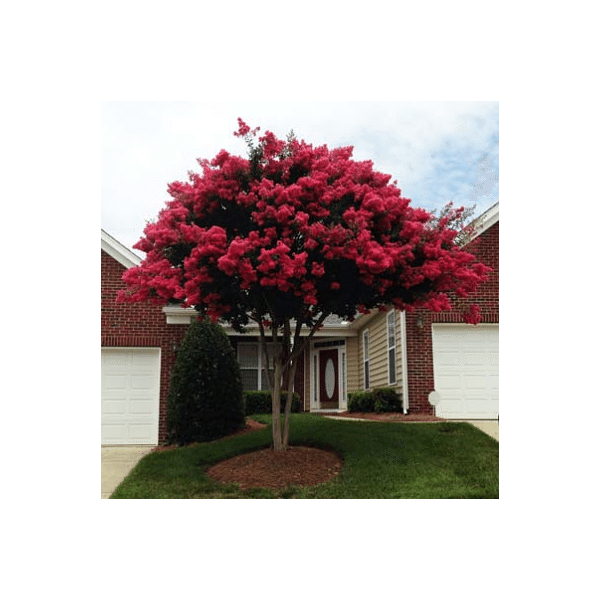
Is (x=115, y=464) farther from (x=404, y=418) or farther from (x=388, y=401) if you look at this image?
(x=388, y=401)

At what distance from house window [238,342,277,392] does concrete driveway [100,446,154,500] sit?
4361mm

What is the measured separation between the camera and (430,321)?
12.6 metres

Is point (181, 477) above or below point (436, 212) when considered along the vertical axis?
below

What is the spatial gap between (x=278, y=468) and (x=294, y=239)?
3.16 m

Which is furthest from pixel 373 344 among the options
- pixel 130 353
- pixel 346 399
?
pixel 130 353

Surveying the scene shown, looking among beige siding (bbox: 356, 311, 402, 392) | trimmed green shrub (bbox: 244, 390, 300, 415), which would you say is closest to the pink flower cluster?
beige siding (bbox: 356, 311, 402, 392)

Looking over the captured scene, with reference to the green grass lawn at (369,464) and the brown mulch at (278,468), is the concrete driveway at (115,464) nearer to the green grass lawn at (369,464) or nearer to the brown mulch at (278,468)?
the green grass lawn at (369,464)

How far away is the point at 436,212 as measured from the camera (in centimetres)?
862

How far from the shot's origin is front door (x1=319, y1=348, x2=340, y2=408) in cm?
1769

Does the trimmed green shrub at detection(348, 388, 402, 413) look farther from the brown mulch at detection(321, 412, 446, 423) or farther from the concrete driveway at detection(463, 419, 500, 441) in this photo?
the concrete driveway at detection(463, 419, 500, 441)

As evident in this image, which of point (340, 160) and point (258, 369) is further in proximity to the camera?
point (258, 369)

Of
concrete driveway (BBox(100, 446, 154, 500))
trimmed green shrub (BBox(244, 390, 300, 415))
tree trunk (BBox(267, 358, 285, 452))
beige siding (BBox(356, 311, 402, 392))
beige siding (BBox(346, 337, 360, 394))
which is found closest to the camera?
concrete driveway (BBox(100, 446, 154, 500))
